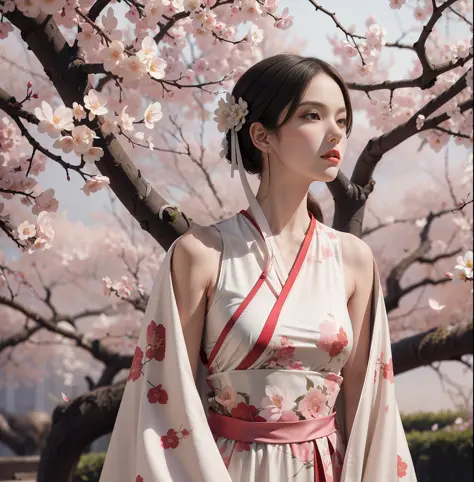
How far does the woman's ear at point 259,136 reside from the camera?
69.4 inches

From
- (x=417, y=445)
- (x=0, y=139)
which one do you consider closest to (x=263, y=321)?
(x=0, y=139)

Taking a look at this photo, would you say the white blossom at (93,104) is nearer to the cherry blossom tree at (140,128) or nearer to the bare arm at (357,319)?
the cherry blossom tree at (140,128)

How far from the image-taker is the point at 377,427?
66.6 inches

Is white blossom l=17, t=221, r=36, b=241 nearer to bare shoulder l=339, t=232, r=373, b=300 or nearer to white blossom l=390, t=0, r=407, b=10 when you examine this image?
bare shoulder l=339, t=232, r=373, b=300

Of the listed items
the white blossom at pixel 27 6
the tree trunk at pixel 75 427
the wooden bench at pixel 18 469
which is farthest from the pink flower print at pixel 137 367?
the wooden bench at pixel 18 469

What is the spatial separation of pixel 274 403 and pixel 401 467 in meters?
0.32

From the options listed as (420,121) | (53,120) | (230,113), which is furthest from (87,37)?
(420,121)

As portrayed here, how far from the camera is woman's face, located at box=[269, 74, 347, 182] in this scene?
66.9 inches

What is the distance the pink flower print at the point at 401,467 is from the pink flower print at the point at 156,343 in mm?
540

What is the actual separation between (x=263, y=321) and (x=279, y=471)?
0.29 m

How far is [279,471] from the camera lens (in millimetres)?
1591

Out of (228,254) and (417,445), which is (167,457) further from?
(417,445)

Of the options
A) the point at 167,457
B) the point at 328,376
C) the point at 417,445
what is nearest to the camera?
the point at 167,457

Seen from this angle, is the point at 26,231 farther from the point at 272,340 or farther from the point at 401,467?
the point at 401,467
